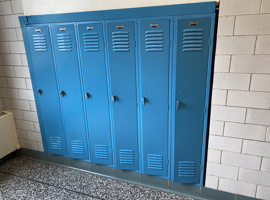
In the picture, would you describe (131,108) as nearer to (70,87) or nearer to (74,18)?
(70,87)

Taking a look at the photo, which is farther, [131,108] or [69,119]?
[69,119]

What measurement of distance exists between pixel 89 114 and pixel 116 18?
1120mm

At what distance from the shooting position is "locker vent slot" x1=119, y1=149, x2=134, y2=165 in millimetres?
2498

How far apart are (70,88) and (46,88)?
0.35 m

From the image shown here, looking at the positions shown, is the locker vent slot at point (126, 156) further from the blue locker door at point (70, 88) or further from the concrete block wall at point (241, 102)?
the concrete block wall at point (241, 102)

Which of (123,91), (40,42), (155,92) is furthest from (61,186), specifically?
(40,42)

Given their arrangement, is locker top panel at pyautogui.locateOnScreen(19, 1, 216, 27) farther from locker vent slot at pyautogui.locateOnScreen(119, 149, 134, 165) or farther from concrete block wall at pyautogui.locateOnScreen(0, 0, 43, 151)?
locker vent slot at pyautogui.locateOnScreen(119, 149, 134, 165)

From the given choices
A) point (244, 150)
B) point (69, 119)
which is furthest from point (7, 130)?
point (244, 150)

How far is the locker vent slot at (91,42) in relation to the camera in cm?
225

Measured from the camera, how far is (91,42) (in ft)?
7.48

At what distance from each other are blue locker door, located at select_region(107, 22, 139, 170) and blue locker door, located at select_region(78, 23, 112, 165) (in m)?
0.11

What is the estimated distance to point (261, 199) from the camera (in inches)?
84.6

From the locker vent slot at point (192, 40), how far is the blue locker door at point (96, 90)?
846 mm

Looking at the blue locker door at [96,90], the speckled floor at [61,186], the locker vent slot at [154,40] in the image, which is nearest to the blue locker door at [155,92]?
the locker vent slot at [154,40]
